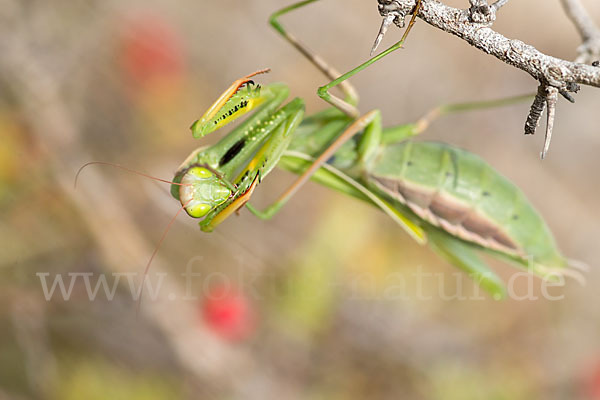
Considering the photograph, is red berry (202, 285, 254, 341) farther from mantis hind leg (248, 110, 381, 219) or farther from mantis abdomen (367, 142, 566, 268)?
mantis abdomen (367, 142, 566, 268)

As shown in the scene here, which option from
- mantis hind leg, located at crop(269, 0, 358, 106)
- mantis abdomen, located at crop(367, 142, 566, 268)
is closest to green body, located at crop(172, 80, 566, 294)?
mantis abdomen, located at crop(367, 142, 566, 268)

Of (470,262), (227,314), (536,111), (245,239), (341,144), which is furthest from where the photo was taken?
(245,239)

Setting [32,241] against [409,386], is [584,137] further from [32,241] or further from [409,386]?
[32,241]

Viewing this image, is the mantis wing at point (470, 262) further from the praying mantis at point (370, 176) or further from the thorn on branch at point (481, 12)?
the thorn on branch at point (481, 12)

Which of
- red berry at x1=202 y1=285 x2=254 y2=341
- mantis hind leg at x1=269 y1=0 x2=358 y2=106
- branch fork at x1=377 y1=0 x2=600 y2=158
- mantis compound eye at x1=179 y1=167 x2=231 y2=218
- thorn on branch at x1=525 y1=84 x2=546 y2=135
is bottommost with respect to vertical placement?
red berry at x1=202 y1=285 x2=254 y2=341

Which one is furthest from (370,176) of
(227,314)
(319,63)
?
(227,314)

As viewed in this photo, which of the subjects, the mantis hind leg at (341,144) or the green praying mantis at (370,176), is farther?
the mantis hind leg at (341,144)

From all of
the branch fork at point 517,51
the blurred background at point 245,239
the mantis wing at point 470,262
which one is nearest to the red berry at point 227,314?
the blurred background at point 245,239

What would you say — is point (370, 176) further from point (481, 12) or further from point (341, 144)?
point (481, 12)
